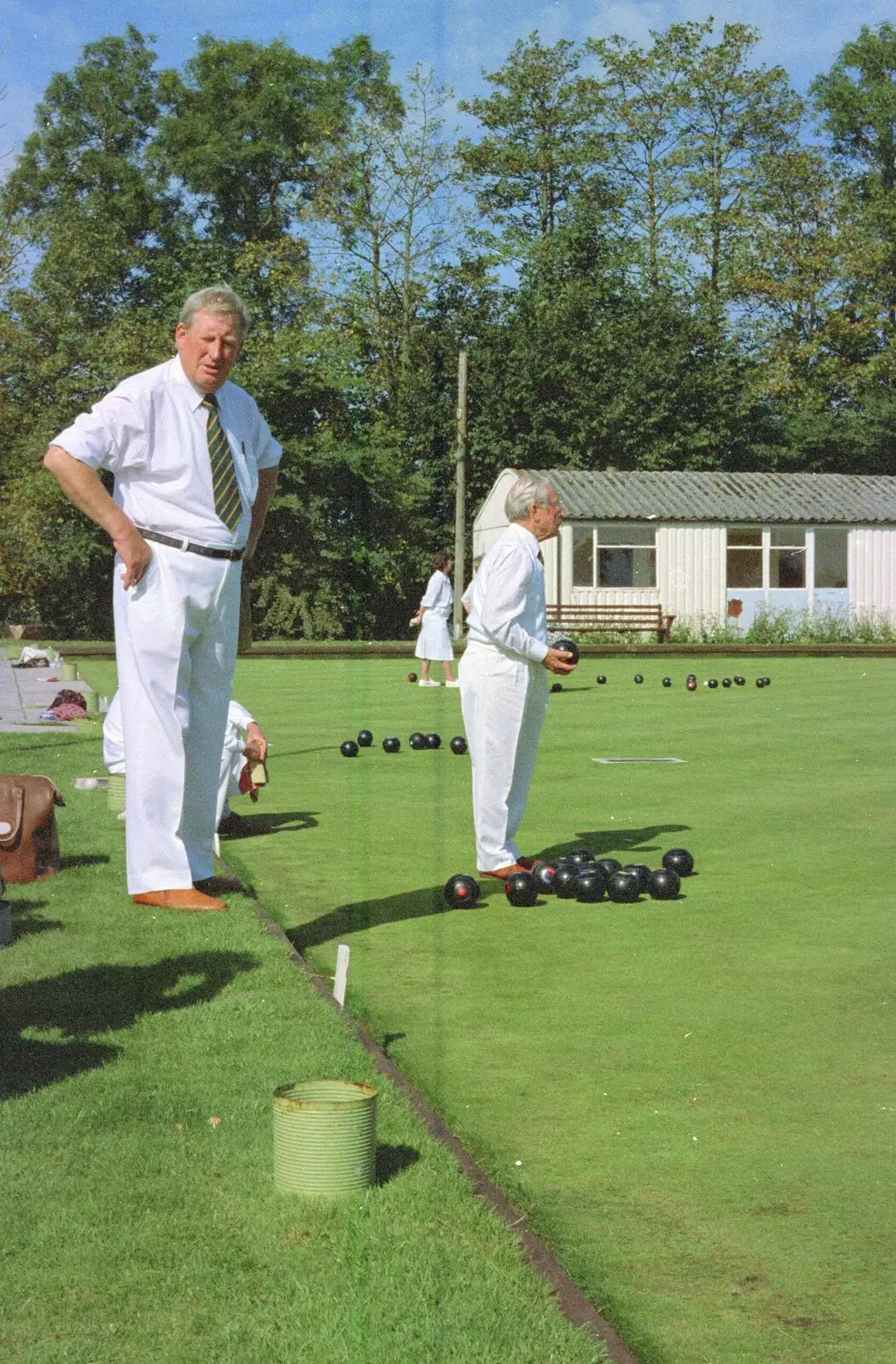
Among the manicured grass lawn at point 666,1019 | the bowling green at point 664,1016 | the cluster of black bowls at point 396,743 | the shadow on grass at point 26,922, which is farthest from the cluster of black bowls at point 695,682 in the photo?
the shadow on grass at point 26,922

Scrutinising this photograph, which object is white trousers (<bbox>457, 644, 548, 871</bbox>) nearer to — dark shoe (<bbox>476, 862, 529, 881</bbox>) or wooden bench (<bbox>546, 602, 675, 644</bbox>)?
dark shoe (<bbox>476, 862, 529, 881</bbox>)

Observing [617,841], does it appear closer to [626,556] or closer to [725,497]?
[626,556]

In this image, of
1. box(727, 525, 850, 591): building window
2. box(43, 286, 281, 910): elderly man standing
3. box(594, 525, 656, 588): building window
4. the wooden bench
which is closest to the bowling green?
box(43, 286, 281, 910): elderly man standing

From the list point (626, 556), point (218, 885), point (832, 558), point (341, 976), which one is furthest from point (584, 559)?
point (341, 976)

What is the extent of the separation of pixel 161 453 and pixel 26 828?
6.20 ft

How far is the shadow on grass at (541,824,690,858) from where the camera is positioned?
942 centimetres

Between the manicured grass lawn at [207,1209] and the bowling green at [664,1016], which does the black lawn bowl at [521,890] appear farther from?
the manicured grass lawn at [207,1209]

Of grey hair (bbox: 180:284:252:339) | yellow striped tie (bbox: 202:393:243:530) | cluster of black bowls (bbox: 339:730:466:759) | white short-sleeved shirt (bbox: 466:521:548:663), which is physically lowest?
cluster of black bowls (bbox: 339:730:466:759)

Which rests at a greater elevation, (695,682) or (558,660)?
(558,660)

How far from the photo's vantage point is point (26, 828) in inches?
285

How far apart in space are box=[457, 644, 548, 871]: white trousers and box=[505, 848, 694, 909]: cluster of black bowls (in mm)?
300

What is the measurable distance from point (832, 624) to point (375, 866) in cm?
3619

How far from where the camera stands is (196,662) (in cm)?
640

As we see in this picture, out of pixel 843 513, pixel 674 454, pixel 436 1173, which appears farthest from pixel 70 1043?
pixel 674 454
